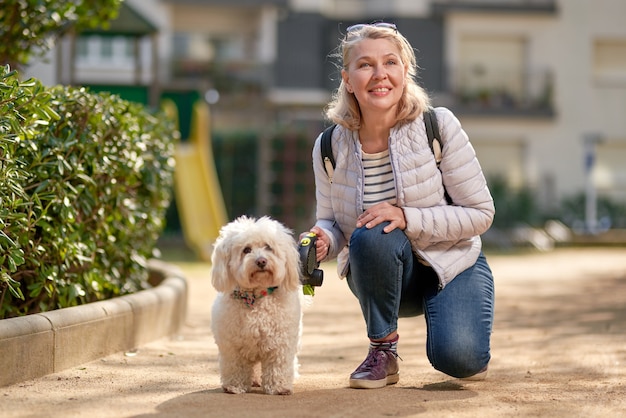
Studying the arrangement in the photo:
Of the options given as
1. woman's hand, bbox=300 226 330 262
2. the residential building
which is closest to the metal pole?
the residential building

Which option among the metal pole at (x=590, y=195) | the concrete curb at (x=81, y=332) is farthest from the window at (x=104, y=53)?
the concrete curb at (x=81, y=332)

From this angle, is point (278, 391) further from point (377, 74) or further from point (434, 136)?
point (377, 74)

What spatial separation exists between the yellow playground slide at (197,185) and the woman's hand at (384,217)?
34.8 feet

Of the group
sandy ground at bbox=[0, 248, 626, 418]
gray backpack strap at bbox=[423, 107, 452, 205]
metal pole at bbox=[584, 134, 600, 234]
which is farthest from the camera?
metal pole at bbox=[584, 134, 600, 234]

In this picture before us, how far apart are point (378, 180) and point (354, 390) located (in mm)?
1012

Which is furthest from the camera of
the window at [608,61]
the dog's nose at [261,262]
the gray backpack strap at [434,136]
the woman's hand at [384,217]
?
the window at [608,61]

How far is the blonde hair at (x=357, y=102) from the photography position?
4.82 metres

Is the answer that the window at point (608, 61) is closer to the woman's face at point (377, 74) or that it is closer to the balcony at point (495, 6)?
the balcony at point (495, 6)

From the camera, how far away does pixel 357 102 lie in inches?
196

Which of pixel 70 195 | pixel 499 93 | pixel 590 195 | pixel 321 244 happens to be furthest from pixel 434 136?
pixel 499 93

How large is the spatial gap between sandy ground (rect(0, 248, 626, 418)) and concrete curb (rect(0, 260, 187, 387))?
0.23 feet

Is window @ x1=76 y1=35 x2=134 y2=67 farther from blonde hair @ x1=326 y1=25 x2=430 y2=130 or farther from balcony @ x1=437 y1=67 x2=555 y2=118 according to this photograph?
blonde hair @ x1=326 y1=25 x2=430 y2=130

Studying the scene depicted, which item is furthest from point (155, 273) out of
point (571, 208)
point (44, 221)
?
point (571, 208)

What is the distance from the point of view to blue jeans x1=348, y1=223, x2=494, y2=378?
4684 millimetres
